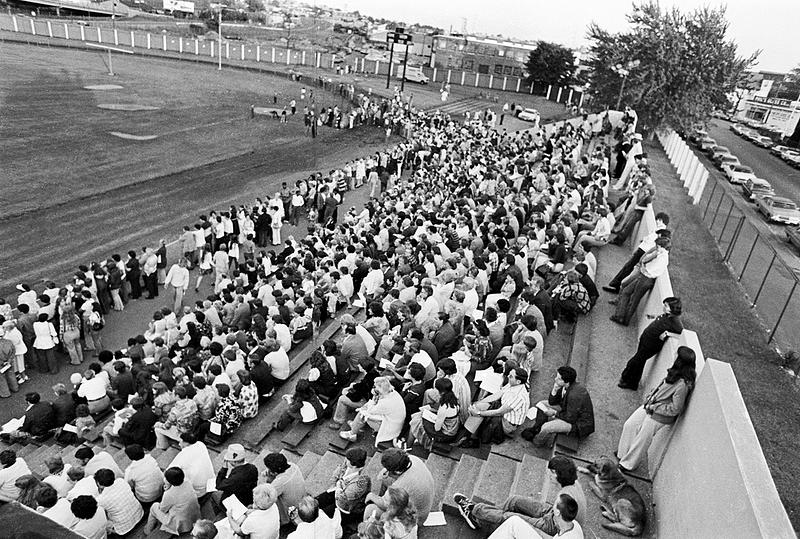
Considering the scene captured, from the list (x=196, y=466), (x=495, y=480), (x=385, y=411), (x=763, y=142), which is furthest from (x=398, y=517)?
(x=763, y=142)

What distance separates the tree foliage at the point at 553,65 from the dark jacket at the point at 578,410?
216ft

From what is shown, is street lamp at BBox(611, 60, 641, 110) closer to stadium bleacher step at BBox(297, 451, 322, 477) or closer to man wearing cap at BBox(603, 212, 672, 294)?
man wearing cap at BBox(603, 212, 672, 294)

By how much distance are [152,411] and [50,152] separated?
2275 centimetres

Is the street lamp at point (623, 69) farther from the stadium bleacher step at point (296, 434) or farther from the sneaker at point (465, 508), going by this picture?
the sneaker at point (465, 508)

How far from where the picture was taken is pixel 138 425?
7.85 metres

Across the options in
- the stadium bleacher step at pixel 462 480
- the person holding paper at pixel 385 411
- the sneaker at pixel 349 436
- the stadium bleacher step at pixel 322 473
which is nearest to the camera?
the stadium bleacher step at pixel 462 480

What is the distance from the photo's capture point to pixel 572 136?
26109 mm

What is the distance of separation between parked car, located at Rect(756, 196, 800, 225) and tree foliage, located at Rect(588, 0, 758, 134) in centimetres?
650

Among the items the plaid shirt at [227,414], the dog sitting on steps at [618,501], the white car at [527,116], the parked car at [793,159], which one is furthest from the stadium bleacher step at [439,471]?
the parked car at [793,159]

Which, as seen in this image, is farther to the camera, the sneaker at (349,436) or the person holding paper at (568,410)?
the sneaker at (349,436)

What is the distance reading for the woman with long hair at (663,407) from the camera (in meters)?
6.03

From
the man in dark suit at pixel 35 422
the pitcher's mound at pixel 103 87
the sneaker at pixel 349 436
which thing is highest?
the sneaker at pixel 349 436

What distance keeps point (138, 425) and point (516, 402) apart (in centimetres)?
551

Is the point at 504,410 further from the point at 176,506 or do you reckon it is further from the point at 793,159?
the point at 793,159
